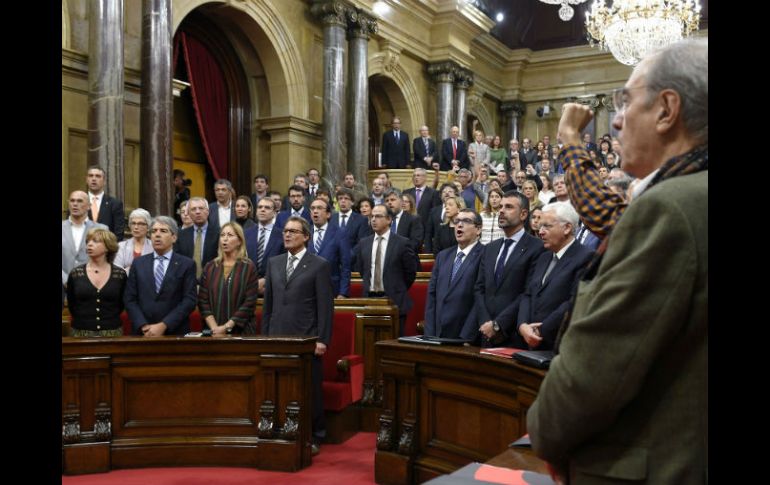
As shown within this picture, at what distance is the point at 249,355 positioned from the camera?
4055 millimetres

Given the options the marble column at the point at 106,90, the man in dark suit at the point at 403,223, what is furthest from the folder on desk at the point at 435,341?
the marble column at the point at 106,90

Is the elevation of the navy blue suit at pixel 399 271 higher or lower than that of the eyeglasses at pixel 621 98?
lower

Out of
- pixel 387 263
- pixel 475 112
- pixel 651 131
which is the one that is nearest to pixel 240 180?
pixel 387 263

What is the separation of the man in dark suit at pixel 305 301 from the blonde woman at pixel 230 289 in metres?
0.15

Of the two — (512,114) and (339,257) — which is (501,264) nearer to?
(339,257)

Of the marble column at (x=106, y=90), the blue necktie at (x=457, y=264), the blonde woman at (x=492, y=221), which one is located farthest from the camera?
the marble column at (x=106, y=90)

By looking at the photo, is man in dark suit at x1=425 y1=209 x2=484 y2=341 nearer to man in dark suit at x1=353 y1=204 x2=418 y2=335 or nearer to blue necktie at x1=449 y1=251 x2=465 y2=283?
blue necktie at x1=449 y1=251 x2=465 y2=283

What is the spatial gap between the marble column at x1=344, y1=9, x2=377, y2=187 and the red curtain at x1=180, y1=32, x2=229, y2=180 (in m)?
2.07

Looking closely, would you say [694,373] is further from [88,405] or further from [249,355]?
[88,405]

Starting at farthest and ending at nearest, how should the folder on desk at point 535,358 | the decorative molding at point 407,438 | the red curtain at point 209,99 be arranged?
1. the red curtain at point 209,99
2. the decorative molding at point 407,438
3. the folder on desk at point 535,358

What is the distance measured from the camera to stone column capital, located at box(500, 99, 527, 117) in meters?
19.5

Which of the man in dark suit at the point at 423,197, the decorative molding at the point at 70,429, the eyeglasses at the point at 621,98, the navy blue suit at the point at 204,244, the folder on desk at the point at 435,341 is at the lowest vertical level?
the decorative molding at the point at 70,429

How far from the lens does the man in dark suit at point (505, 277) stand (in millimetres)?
3867

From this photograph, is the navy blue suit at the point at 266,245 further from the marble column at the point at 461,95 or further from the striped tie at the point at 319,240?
the marble column at the point at 461,95
